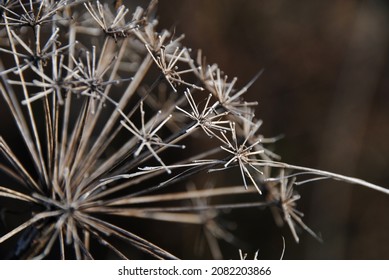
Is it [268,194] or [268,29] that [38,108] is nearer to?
[268,29]

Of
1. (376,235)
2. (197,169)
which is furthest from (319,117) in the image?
(197,169)

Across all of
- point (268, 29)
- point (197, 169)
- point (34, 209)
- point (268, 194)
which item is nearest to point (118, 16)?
point (197, 169)

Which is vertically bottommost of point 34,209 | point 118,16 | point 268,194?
point 34,209
